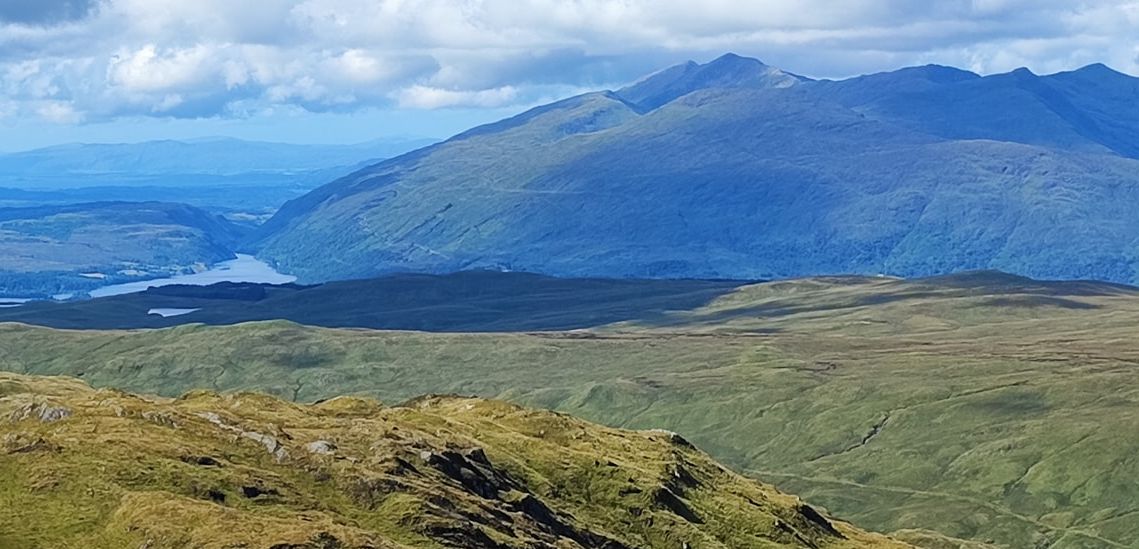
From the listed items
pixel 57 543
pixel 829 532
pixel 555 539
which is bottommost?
pixel 829 532

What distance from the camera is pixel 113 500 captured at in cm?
9781

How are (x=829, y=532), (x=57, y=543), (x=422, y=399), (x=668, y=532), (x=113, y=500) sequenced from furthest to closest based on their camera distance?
(x=422, y=399) → (x=829, y=532) → (x=668, y=532) → (x=113, y=500) → (x=57, y=543)

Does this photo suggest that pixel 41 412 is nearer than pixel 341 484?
No

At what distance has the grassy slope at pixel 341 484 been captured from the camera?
9531 cm

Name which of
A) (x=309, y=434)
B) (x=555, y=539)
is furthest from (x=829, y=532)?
(x=309, y=434)

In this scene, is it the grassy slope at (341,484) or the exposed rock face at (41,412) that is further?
the exposed rock face at (41,412)

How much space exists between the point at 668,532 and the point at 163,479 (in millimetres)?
49483

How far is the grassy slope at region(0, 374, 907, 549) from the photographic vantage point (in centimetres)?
9531

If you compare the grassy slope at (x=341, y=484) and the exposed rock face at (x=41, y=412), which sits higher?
the exposed rock face at (x=41, y=412)

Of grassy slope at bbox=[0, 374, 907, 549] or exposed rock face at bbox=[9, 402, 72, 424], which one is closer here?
grassy slope at bbox=[0, 374, 907, 549]

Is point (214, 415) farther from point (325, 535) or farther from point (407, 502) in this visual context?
point (325, 535)

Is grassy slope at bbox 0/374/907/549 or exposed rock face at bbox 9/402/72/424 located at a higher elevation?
exposed rock face at bbox 9/402/72/424

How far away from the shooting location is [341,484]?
112062 millimetres

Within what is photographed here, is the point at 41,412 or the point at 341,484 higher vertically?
the point at 41,412
